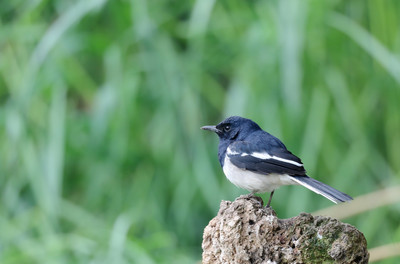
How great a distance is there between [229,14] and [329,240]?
3.56 meters

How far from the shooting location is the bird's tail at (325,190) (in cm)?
223

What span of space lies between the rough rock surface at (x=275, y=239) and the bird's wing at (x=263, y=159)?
0.48 metres

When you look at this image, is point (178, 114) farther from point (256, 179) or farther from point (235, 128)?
point (256, 179)

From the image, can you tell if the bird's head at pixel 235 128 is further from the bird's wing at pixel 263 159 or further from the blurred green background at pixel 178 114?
the blurred green background at pixel 178 114

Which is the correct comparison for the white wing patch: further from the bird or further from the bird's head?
the bird's head

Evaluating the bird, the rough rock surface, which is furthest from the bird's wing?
the rough rock surface

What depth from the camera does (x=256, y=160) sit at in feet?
9.07

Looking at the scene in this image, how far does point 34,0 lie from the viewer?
5.12 metres

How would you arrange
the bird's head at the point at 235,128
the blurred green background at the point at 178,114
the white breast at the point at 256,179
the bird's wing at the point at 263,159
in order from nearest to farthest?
1. the bird's wing at the point at 263,159
2. the white breast at the point at 256,179
3. the bird's head at the point at 235,128
4. the blurred green background at the point at 178,114

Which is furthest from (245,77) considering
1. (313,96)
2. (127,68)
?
(127,68)

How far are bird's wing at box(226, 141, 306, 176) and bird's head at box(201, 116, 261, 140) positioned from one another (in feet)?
0.23

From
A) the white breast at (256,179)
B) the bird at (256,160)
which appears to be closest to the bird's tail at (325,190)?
the bird at (256,160)

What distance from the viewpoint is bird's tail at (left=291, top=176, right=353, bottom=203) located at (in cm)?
223

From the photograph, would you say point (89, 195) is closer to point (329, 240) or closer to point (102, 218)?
point (102, 218)
